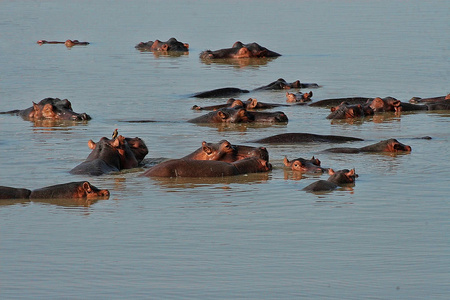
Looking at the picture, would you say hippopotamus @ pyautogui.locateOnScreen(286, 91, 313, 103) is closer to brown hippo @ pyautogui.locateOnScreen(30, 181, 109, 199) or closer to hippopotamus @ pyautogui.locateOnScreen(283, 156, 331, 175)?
hippopotamus @ pyautogui.locateOnScreen(283, 156, 331, 175)

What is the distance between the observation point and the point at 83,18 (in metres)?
32.7

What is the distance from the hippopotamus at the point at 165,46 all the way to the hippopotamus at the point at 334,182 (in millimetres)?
14619

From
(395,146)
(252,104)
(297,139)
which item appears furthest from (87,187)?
(252,104)

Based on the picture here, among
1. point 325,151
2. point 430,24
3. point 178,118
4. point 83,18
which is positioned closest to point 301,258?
point 325,151

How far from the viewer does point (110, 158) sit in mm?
9672

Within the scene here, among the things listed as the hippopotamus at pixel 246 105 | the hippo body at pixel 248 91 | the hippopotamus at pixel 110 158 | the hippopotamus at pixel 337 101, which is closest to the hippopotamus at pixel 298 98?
the hippopotamus at pixel 337 101

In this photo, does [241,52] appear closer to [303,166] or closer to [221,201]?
[303,166]

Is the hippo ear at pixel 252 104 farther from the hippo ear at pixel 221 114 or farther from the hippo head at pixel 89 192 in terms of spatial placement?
the hippo head at pixel 89 192

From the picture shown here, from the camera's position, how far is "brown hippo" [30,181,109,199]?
8.21 meters

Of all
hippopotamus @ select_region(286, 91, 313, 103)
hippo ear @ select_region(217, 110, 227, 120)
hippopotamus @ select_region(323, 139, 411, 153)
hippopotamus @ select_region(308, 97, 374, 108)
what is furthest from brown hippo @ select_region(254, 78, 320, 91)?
hippopotamus @ select_region(323, 139, 411, 153)

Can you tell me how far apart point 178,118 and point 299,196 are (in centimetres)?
554

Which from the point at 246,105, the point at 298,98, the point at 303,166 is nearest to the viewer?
the point at 303,166

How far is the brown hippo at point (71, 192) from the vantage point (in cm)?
821

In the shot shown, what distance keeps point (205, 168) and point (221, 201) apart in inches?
42.9
